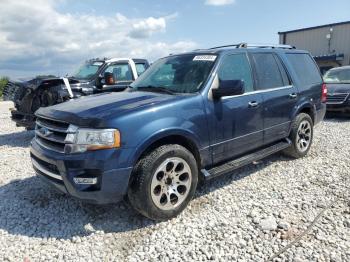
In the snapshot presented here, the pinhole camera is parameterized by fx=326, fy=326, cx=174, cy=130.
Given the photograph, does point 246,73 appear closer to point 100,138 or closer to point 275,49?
point 275,49

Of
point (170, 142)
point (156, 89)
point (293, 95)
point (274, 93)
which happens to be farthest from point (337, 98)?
point (170, 142)

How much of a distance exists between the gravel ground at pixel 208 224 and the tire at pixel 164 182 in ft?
0.65

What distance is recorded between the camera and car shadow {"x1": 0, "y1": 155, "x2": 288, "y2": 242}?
141 inches

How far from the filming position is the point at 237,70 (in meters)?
4.50

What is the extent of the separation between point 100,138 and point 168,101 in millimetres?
912

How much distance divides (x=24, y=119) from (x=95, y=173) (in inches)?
205

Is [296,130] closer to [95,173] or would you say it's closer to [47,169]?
[95,173]

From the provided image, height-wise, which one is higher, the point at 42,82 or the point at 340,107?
the point at 42,82

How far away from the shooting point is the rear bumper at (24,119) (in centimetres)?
749

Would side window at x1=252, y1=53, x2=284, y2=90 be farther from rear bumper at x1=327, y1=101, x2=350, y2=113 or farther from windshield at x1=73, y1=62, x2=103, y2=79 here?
rear bumper at x1=327, y1=101, x2=350, y2=113

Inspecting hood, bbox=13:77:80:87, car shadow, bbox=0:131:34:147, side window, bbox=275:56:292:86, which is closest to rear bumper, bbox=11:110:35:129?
car shadow, bbox=0:131:34:147

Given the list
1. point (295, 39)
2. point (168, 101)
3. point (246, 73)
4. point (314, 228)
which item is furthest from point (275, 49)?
point (295, 39)

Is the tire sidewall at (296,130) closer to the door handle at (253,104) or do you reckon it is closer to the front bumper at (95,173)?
the door handle at (253,104)

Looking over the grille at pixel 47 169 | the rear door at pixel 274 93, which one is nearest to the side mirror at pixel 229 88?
the rear door at pixel 274 93
